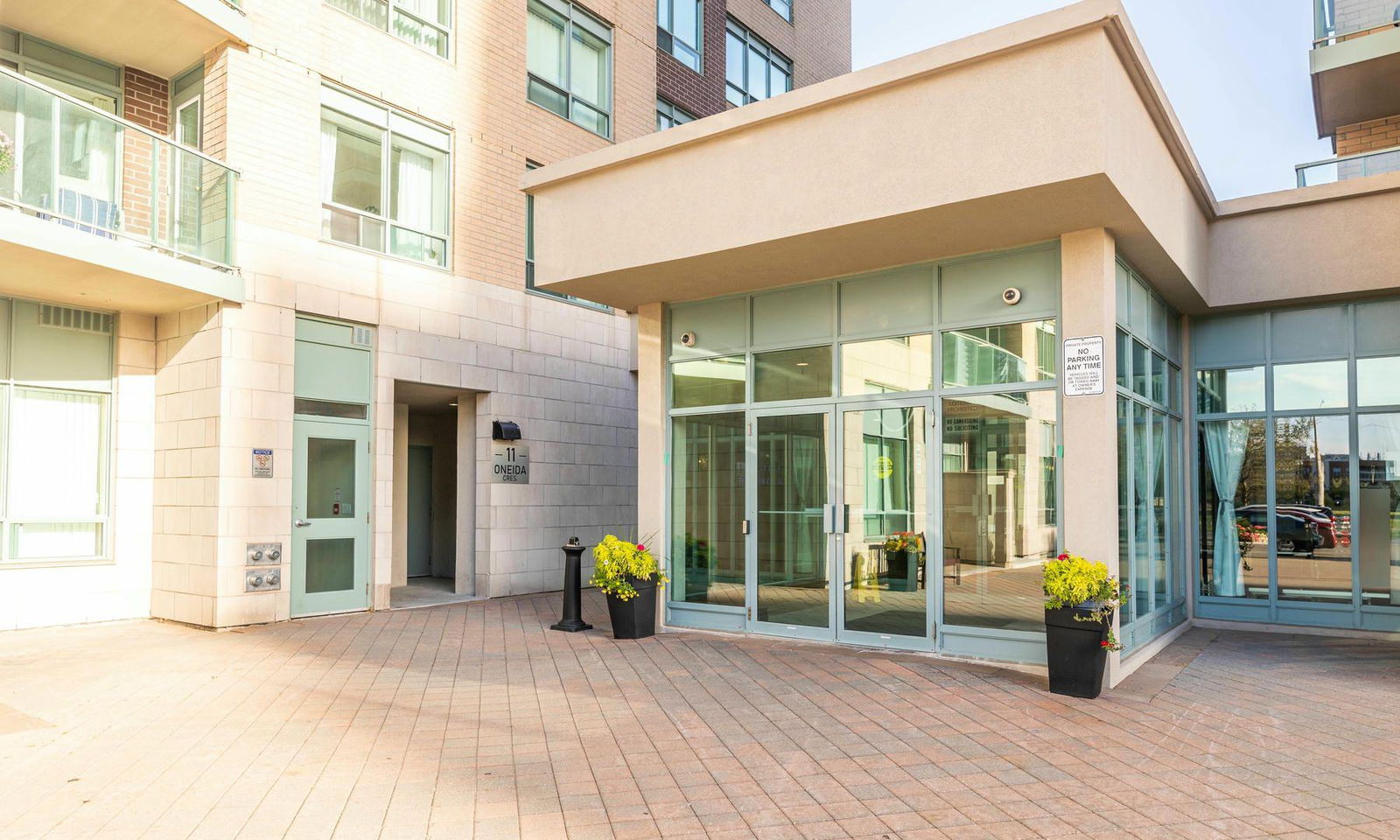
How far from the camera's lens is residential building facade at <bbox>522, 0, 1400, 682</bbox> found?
23.3 feet

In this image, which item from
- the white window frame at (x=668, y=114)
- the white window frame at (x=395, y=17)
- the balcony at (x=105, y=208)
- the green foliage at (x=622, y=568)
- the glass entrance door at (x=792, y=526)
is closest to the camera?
the balcony at (x=105, y=208)

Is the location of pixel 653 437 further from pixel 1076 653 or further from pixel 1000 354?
pixel 1076 653

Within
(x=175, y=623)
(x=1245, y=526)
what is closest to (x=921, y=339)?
(x=1245, y=526)

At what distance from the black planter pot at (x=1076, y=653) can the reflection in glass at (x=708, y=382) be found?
3901 mm

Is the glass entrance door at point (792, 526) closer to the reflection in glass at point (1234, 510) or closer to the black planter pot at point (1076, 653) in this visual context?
the black planter pot at point (1076, 653)

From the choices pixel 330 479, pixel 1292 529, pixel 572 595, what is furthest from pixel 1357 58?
pixel 330 479

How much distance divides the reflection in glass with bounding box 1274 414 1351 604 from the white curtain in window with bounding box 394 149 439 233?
10952 millimetres

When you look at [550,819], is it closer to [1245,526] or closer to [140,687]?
[140,687]

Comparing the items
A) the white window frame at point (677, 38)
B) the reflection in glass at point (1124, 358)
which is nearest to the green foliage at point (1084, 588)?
the reflection in glass at point (1124, 358)

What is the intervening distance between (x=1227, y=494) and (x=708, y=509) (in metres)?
6.16

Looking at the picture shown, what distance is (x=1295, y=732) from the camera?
6.00 meters

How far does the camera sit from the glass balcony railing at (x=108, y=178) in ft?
28.0

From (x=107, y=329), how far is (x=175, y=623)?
3459 millimetres

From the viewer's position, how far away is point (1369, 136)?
44.3ft
